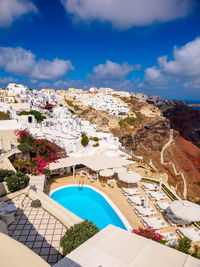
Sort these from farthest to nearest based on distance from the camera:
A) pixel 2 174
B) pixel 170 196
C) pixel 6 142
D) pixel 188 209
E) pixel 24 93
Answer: pixel 24 93
pixel 6 142
pixel 170 196
pixel 2 174
pixel 188 209

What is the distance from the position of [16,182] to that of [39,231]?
3.31 m

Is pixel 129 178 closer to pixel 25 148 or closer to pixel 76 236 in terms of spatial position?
pixel 76 236

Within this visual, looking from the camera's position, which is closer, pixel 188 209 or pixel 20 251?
pixel 20 251

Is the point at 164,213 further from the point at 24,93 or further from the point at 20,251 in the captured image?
the point at 24,93

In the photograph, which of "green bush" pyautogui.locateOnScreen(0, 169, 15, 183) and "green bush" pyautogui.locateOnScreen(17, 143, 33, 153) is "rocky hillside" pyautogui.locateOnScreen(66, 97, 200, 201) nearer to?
"green bush" pyautogui.locateOnScreen(17, 143, 33, 153)

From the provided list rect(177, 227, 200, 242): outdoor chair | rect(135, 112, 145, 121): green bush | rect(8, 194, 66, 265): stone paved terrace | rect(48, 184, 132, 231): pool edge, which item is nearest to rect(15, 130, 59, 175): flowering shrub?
rect(48, 184, 132, 231): pool edge

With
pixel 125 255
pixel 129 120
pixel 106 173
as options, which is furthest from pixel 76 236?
pixel 129 120

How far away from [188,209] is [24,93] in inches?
1769

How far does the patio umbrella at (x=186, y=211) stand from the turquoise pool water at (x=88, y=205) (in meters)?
2.73

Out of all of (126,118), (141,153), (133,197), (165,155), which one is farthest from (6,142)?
(126,118)

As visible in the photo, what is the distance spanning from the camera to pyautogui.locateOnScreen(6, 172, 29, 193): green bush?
862cm

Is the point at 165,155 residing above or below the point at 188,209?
below

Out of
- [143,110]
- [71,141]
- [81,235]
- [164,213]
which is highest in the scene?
[143,110]

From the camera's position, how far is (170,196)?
442 inches
